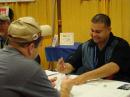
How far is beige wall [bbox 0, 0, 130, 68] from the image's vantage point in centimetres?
443

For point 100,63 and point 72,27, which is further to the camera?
point 72,27

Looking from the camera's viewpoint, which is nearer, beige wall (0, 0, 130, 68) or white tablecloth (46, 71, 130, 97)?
white tablecloth (46, 71, 130, 97)

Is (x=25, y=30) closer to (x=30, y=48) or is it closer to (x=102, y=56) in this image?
(x=30, y=48)

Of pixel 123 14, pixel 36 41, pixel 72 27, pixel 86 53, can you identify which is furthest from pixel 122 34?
pixel 36 41

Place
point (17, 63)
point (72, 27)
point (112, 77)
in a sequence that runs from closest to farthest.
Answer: point (17, 63), point (112, 77), point (72, 27)

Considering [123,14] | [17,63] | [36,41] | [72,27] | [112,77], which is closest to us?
[17,63]

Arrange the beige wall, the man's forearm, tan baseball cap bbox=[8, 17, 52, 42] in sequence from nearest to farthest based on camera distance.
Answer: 1. tan baseball cap bbox=[8, 17, 52, 42]
2. the man's forearm
3. the beige wall

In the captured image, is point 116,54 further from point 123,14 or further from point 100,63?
point 123,14

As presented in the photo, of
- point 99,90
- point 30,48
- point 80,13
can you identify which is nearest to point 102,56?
point 99,90

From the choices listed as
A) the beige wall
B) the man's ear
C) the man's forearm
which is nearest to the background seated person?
the man's forearm

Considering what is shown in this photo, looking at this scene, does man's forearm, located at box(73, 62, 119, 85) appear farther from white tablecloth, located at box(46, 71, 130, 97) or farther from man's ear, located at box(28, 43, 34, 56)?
man's ear, located at box(28, 43, 34, 56)

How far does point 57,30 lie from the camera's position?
16.4 feet

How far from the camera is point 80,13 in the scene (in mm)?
4719

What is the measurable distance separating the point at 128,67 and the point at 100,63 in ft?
0.87
